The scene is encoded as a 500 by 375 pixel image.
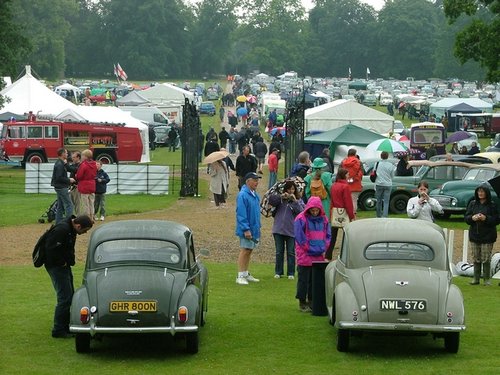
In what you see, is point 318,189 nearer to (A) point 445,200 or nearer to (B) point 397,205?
(A) point 445,200

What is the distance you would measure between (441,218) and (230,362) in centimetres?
2036

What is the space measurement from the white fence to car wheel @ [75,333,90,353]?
24.7 m

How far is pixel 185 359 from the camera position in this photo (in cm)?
1298

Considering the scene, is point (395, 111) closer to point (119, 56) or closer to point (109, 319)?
point (119, 56)

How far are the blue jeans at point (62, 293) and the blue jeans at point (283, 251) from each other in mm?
5455

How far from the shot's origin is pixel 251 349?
1353 cm

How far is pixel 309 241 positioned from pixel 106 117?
41.2m

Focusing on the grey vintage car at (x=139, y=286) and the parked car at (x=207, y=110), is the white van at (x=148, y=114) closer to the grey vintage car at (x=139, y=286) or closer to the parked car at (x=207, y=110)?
the parked car at (x=207, y=110)

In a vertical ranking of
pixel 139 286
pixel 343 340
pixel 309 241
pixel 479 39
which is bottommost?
pixel 343 340

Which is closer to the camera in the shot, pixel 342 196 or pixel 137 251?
pixel 137 251

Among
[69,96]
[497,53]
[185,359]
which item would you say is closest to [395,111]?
[69,96]

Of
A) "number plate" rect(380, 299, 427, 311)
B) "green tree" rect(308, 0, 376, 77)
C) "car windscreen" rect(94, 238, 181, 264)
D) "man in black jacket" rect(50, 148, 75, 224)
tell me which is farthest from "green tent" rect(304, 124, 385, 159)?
"green tree" rect(308, 0, 376, 77)

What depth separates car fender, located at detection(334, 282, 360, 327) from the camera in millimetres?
12937

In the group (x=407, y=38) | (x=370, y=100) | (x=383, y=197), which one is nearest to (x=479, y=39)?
(x=383, y=197)
